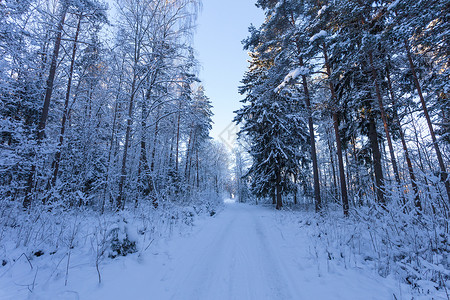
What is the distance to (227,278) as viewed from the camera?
9.68ft

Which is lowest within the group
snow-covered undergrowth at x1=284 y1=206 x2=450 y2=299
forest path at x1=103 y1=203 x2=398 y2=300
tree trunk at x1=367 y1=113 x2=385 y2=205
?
forest path at x1=103 y1=203 x2=398 y2=300

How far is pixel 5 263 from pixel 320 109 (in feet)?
38.7

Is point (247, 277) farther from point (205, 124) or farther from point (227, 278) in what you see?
point (205, 124)

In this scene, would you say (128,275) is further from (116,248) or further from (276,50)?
(276,50)

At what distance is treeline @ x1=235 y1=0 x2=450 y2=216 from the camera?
4880mm

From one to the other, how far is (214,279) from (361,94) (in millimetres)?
10788

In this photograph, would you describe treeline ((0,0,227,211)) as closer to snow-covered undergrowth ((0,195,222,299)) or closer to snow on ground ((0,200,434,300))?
snow-covered undergrowth ((0,195,222,299))

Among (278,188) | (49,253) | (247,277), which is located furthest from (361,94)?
(49,253)

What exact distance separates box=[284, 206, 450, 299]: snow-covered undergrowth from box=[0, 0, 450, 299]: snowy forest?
1.2 inches

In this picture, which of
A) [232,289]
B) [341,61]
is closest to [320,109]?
[341,61]

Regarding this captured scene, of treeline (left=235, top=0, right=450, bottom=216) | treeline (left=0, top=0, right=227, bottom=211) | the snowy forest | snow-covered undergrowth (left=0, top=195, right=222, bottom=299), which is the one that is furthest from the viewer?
treeline (left=0, top=0, right=227, bottom=211)

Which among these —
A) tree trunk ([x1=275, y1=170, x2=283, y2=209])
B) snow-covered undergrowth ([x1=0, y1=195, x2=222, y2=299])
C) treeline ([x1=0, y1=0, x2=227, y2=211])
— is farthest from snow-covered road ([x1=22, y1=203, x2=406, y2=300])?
tree trunk ([x1=275, y1=170, x2=283, y2=209])

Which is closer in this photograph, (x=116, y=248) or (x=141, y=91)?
(x=116, y=248)

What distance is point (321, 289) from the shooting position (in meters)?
2.63
